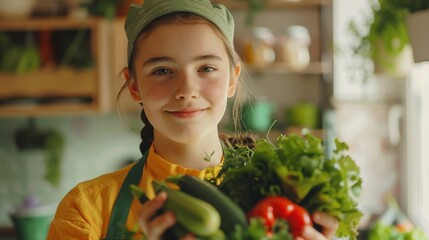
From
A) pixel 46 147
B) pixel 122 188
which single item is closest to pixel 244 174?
pixel 122 188

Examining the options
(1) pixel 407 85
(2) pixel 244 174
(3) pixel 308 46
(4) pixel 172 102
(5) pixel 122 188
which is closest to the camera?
(2) pixel 244 174

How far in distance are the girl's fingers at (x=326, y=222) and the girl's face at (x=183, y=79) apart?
0.32 meters

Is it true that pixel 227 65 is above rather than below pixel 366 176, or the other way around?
above

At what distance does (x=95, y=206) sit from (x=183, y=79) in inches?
11.7

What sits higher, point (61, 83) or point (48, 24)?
point (48, 24)

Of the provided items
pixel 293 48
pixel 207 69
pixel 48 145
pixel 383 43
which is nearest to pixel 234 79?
pixel 207 69

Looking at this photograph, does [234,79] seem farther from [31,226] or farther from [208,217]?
[31,226]

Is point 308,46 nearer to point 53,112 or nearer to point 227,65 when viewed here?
point 53,112

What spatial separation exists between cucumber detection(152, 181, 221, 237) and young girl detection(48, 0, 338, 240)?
246 mm

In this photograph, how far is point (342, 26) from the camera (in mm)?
3666

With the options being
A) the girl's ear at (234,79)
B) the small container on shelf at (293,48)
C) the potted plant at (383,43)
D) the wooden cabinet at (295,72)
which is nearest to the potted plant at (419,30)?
the girl's ear at (234,79)

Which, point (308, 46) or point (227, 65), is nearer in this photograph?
point (227, 65)

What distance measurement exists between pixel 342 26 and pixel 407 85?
47 cm

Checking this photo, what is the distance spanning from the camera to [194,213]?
31.7 inches
